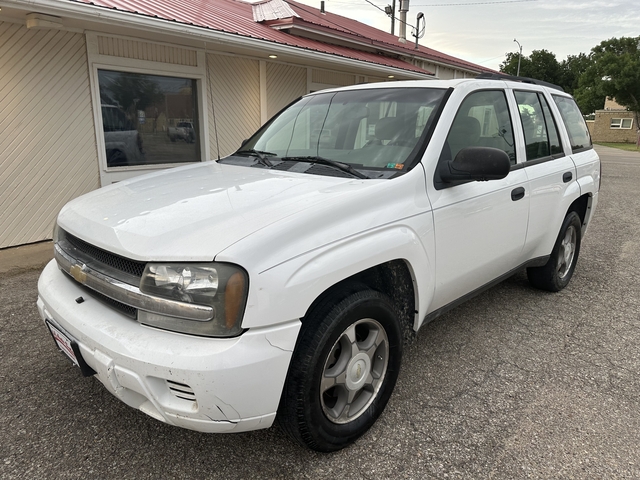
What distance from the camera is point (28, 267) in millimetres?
5203

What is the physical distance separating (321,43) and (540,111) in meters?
7.19

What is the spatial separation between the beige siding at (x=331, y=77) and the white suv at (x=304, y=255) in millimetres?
7051

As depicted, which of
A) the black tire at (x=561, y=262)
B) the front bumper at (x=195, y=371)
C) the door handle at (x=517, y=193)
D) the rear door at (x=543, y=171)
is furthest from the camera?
the black tire at (x=561, y=262)

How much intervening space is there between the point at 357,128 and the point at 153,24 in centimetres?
413

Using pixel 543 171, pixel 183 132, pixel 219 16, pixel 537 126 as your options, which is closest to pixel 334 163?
pixel 543 171

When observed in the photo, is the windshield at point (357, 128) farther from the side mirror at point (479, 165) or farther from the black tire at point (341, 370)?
the black tire at point (341, 370)

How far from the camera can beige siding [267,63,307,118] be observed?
9251mm

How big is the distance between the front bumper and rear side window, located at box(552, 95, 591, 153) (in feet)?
11.7

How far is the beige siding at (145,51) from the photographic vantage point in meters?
6.59

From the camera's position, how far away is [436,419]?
2.63 m

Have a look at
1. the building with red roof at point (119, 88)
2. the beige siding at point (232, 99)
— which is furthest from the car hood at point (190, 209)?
the beige siding at point (232, 99)

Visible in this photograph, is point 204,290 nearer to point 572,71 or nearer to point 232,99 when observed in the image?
point 232,99

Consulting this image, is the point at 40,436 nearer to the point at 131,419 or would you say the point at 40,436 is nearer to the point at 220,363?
the point at 131,419

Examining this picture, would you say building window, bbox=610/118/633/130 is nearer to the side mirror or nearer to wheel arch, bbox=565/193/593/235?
wheel arch, bbox=565/193/593/235
